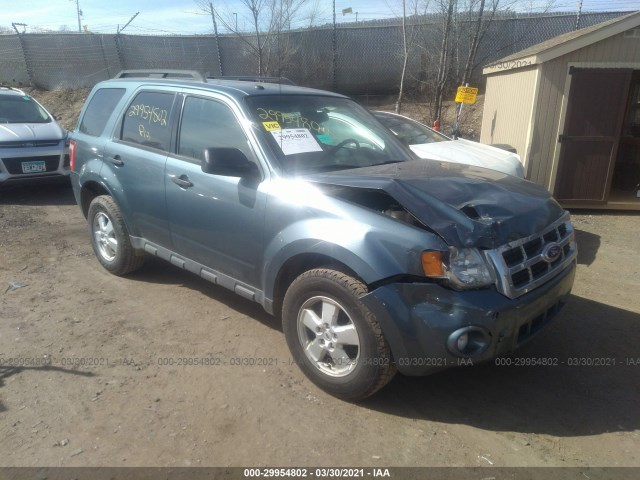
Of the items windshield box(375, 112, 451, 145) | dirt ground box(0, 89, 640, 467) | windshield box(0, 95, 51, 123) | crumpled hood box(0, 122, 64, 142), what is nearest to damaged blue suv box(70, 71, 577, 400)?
dirt ground box(0, 89, 640, 467)

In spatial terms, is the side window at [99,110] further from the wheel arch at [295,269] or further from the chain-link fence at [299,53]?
the chain-link fence at [299,53]

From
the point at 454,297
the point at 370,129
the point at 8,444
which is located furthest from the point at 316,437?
the point at 370,129

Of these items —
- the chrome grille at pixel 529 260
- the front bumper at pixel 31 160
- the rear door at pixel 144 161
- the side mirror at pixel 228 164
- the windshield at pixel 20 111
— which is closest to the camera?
the chrome grille at pixel 529 260

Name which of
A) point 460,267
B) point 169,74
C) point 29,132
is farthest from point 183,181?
point 29,132

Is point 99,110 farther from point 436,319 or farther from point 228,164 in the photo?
point 436,319

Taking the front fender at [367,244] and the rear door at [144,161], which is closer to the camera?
the front fender at [367,244]

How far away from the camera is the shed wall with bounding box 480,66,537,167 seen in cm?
802

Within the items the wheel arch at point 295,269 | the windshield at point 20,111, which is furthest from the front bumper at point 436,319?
the windshield at point 20,111

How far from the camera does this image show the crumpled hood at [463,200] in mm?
2785

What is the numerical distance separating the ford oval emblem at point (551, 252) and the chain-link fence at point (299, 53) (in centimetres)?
1189

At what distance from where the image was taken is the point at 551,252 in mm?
3090

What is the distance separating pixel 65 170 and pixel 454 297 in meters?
8.05

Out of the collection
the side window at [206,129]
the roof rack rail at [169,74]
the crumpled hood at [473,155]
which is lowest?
the crumpled hood at [473,155]

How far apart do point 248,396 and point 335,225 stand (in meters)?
1.23
